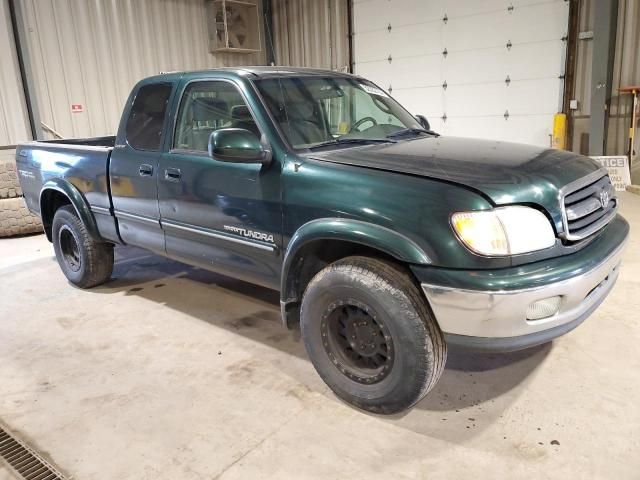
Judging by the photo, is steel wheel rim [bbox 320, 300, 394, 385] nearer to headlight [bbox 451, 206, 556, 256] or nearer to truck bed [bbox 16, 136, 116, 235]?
headlight [bbox 451, 206, 556, 256]

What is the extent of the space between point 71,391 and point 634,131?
323 inches

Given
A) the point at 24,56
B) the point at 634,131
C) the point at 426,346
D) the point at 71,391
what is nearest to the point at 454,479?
the point at 426,346

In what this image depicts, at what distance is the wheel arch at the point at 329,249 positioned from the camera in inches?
87.8

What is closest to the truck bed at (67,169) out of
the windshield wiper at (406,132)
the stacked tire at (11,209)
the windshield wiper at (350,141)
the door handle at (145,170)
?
the door handle at (145,170)

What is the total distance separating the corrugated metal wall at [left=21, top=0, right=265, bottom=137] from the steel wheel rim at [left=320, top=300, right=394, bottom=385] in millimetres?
7650

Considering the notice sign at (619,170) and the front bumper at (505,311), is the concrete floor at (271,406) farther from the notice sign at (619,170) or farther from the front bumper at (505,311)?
the notice sign at (619,170)

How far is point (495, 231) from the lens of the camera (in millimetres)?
2115

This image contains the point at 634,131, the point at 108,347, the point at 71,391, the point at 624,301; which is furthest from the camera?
the point at 634,131

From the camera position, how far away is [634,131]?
783cm

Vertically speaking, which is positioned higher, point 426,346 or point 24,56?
point 24,56

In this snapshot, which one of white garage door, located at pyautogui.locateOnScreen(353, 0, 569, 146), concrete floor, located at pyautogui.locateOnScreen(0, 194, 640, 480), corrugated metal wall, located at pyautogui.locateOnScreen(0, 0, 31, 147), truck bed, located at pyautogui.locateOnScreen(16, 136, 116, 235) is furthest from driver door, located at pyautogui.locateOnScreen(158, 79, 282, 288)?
white garage door, located at pyautogui.locateOnScreen(353, 0, 569, 146)

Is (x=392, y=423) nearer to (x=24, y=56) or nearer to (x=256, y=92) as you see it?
(x=256, y=92)

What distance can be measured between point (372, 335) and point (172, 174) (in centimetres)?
172

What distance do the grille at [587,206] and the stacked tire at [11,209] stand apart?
6.64 metres
